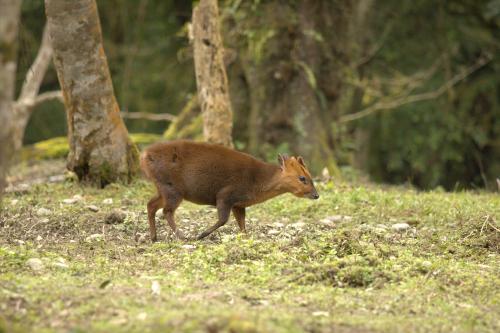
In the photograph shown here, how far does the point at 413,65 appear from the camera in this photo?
20.3 m

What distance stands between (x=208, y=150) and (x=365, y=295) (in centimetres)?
291

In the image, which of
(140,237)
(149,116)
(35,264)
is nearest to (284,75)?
(149,116)

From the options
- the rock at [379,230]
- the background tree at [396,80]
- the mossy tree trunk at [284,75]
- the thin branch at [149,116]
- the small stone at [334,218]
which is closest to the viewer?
the rock at [379,230]

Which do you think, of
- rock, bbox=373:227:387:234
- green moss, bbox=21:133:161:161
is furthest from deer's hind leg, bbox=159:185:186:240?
green moss, bbox=21:133:161:161

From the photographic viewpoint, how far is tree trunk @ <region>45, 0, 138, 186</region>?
10125 mm

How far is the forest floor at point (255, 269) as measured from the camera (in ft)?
17.1

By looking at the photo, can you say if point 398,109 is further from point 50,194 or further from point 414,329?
point 414,329

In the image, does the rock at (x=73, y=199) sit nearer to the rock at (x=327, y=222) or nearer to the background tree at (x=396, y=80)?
the rock at (x=327, y=222)

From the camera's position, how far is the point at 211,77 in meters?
11.7

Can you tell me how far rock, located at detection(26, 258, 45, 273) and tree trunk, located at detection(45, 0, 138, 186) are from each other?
3.99m

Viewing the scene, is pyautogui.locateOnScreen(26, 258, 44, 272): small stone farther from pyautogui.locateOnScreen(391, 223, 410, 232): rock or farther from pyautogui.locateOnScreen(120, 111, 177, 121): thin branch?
pyautogui.locateOnScreen(120, 111, 177, 121): thin branch

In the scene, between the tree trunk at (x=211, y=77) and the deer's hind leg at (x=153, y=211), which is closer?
the deer's hind leg at (x=153, y=211)

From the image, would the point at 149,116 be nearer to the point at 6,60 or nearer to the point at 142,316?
the point at 142,316

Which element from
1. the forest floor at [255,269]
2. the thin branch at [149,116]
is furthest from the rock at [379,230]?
the thin branch at [149,116]
